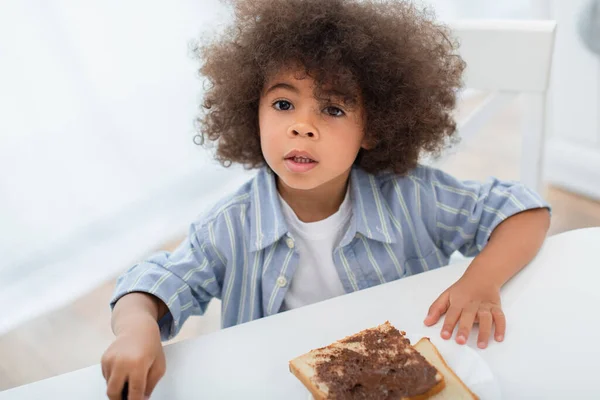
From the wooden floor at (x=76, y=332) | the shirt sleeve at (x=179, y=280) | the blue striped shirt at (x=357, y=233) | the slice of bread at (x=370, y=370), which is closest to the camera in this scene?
the slice of bread at (x=370, y=370)

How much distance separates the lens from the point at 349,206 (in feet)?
3.40

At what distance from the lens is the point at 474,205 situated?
0.97 meters

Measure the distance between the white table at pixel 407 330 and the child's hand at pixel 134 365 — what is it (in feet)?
0.05

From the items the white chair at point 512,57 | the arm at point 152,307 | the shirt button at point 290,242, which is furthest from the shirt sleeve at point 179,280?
the white chair at point 512,57

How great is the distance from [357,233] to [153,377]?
1.33 ft

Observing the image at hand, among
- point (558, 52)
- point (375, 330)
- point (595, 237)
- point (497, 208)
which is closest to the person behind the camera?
point (375, 330)

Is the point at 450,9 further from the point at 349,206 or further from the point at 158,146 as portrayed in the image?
the point at 349,206

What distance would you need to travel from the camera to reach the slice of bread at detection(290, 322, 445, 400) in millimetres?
629

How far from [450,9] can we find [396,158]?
4.79 ft

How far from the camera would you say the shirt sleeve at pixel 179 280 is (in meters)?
0.85

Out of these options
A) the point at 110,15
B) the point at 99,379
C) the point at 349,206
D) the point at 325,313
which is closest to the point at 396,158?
the point at 349,206

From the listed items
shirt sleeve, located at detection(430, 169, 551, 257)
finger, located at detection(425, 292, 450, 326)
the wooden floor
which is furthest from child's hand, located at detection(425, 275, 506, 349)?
the wooden floor

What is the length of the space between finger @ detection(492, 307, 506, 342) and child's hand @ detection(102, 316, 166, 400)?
0.36 meters

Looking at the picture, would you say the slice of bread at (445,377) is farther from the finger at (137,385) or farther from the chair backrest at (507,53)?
the chair backrest at (507,53)
